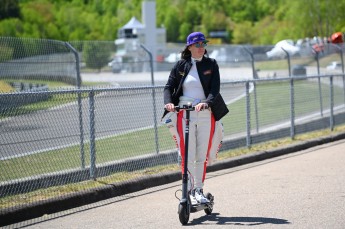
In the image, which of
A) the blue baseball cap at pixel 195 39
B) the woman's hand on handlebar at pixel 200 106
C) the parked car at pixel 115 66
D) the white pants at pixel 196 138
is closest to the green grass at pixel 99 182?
the white pants at pixel 196 138

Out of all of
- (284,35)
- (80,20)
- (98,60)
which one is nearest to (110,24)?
(80,20)

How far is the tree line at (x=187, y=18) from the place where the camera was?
213 feet

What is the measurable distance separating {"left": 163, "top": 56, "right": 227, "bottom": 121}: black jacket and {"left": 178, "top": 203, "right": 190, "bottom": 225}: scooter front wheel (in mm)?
1121

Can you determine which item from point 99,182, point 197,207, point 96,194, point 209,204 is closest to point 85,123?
point 99,182

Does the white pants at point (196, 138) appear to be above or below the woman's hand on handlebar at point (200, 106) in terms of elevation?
below

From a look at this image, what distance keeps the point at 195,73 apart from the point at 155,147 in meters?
4.13

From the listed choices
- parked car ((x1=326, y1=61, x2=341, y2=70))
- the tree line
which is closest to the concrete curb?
parked car ((x1=326, y1=61, x2=341, y2=70))

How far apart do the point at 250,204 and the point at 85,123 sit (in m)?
2.79

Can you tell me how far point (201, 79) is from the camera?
29.3 ft

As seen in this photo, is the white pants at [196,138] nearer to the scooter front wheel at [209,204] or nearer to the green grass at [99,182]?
the scooter front wheel at [209,204]

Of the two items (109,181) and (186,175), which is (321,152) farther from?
(186,175)

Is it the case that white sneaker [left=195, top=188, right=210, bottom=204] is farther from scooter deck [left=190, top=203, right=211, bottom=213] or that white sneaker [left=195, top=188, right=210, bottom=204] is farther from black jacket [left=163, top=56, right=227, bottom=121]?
black jacket [left=163, top=56, right=227, bottom=121]

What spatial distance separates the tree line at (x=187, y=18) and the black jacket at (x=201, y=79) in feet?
159

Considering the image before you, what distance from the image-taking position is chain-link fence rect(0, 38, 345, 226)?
32.2 ft
